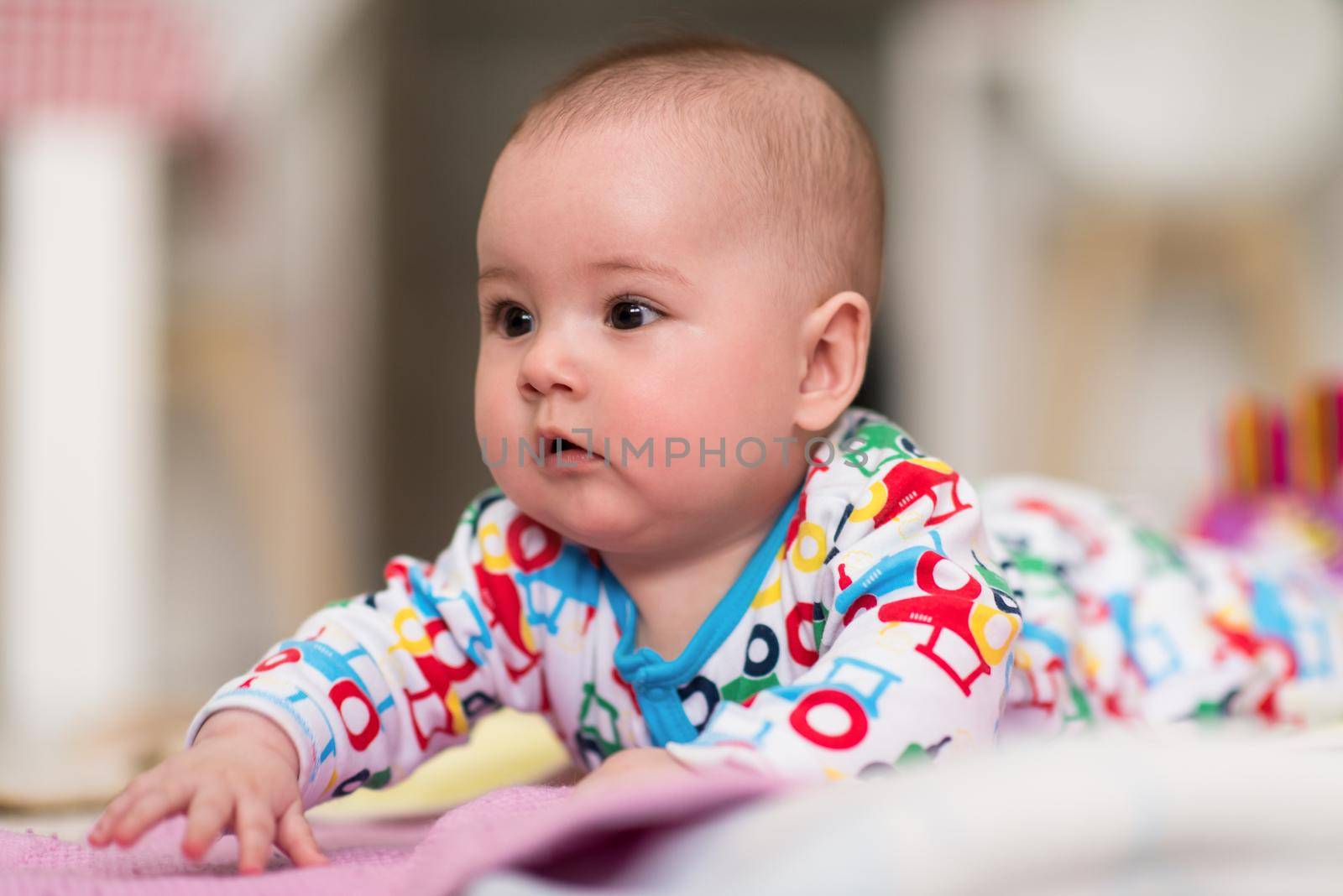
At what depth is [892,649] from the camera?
60cm

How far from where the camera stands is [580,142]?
721mm

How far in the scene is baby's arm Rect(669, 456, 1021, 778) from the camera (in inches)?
21.7

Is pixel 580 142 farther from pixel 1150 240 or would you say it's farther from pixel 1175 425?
pixel 1175 425

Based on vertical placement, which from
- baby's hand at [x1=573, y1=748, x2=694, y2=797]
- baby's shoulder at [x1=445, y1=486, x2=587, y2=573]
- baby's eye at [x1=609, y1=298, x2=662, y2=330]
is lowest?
baby's hand at [x1=573, y1=748, x2=694, y2=797]

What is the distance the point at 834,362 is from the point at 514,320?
19 centimetres

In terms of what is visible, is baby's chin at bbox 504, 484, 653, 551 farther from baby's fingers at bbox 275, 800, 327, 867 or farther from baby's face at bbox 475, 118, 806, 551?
baby's fingers at bbox 275, 800, 327, 867

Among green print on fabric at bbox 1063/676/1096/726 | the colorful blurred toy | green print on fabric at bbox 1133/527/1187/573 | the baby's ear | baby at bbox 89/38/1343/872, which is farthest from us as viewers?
the colorful blurred toy

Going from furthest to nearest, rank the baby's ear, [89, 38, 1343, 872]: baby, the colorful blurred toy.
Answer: the colorful blurred toy
the baby's ear
[89, 38, 1343, 872]: baby

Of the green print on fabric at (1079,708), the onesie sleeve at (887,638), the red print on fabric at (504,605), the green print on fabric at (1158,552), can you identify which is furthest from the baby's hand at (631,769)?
the green print on fabric at (1158,552)

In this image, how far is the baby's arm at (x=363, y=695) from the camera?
0.59 meters

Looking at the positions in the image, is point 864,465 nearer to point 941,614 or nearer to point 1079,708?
point 941,614

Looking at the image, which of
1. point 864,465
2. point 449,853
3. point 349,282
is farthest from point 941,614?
point 349,282

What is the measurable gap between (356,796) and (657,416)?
1.37ft

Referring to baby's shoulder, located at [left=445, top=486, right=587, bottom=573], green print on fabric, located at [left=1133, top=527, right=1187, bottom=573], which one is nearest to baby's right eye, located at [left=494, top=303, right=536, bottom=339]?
baby's shoulder, located at [left=445, top=486, right=587, bottom=573]
